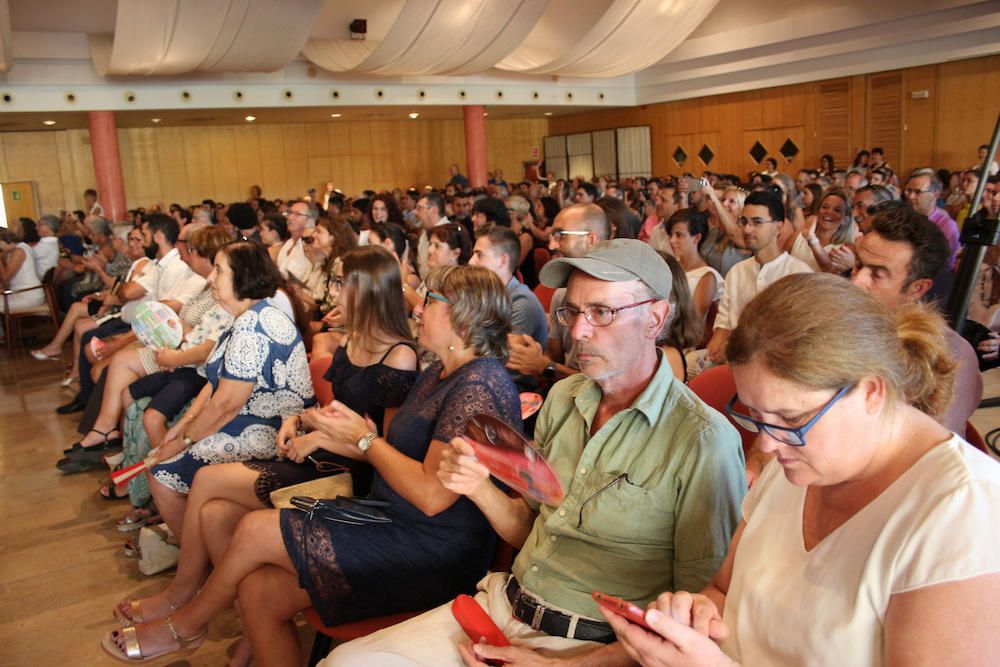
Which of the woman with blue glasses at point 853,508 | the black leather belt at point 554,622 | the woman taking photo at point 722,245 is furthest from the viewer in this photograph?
the woman taking photo at point 722,245

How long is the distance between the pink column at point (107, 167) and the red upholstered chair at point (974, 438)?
14.9m

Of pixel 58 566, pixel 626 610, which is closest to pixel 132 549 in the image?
pixel 58 566

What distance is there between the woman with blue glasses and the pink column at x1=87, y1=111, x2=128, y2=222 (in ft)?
50.0

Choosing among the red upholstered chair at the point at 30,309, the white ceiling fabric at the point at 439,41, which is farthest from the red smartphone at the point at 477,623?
the white ceiling fabric at the point at 439,41

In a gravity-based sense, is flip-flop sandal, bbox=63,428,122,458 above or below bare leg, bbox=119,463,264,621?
below

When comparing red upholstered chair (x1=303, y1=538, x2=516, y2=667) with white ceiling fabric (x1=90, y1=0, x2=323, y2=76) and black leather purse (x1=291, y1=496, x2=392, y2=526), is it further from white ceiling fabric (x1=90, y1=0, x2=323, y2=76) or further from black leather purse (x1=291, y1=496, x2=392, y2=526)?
white ceiling fabric (x1=90, y1=0, x2=323, y2=76)

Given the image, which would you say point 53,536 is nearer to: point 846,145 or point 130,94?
point 130,94

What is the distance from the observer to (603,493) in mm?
1811

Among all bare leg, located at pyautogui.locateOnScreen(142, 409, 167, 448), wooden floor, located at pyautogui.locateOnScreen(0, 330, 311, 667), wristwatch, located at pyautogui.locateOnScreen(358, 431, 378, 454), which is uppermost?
wristwatch, located at pyautogui.locateOnScreen(358, 431, 378, 454)

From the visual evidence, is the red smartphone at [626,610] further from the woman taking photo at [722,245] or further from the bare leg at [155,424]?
the woman taking photo at [722,245]

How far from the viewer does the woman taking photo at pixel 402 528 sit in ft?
7.54

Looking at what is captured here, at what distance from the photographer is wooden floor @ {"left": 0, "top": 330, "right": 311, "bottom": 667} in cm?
319

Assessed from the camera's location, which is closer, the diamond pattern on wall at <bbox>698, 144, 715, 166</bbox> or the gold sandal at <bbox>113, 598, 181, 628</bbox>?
the gold sandal at <bbox>113, 598, 181, 628</bbox>

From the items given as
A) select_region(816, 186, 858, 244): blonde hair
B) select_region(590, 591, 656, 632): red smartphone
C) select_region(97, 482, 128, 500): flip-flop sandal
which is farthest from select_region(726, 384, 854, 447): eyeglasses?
select_region(816, 186, 858, 244): blonde hair
